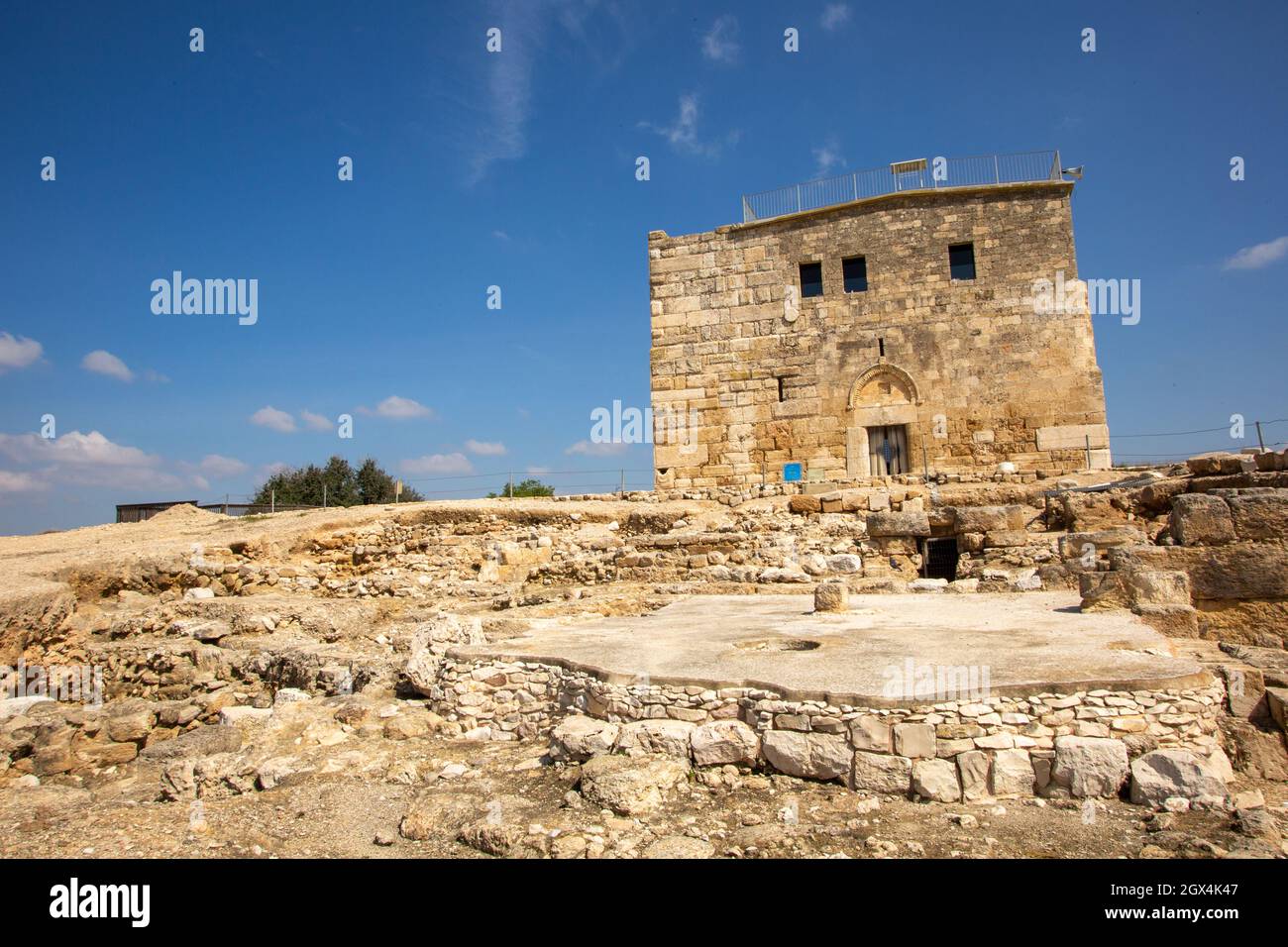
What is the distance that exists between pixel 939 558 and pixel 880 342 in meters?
6.83

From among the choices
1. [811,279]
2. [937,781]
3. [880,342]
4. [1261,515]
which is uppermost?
[811,279]

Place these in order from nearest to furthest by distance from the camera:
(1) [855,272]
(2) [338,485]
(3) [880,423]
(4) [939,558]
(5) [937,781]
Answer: (5) [937,781] < (4) [939,558] < (3) [880,423] < (1) [855,272] < (2) [338,485]

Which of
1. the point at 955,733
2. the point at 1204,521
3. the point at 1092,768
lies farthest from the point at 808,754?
the point at 1204,521

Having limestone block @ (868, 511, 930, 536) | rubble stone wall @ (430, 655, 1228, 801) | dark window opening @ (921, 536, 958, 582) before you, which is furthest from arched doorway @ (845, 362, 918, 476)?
rubble stone wall @ (430, 655, 1228, 801)

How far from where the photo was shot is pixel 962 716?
4.02 m

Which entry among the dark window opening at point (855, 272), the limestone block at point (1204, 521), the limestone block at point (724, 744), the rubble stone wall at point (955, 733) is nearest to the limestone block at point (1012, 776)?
the rubble stone wall at point (955, 733)

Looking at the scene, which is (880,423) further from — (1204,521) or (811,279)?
Answer: (1204,521)

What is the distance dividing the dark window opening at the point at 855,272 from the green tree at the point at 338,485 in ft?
75.0

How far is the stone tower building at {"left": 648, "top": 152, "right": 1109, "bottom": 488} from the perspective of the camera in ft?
52.3

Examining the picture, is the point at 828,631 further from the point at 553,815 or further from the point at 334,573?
the point at 334,573

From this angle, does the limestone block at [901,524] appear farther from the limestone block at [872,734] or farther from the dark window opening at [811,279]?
the limestone block at [872,734]

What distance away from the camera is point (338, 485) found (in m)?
35.0

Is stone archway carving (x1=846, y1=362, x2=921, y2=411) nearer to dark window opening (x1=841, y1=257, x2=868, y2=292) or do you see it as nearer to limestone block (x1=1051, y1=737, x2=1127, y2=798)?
dark window opening (x1=841, y1=257, x2=868, y2=292)

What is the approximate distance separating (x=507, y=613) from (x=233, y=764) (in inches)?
164
